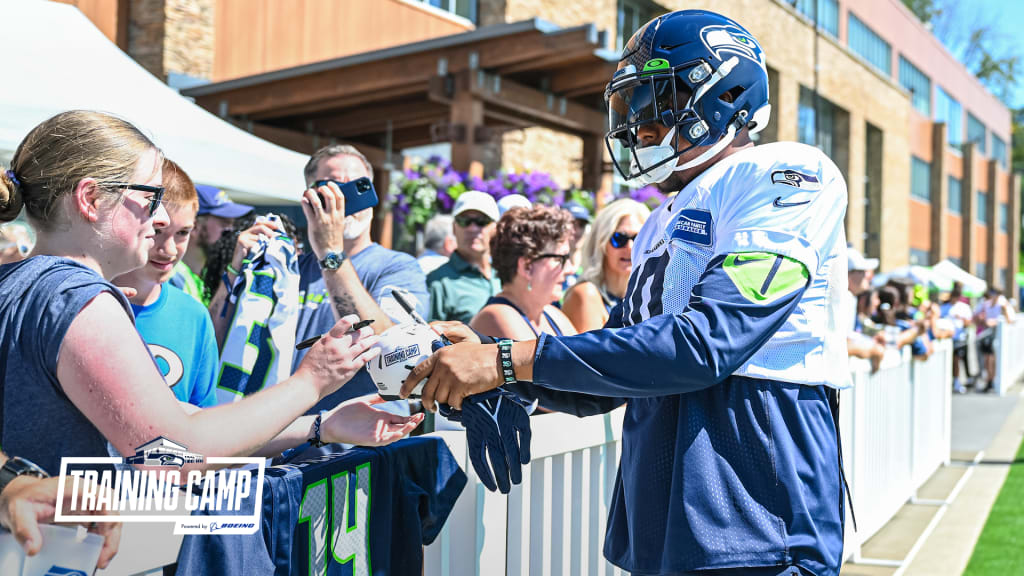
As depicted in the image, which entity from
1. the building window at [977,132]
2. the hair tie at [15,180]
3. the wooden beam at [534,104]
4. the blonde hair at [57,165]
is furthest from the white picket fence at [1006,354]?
the building window at [977,132]

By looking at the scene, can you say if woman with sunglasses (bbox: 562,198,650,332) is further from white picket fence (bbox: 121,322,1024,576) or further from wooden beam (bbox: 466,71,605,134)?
wooden beam (bbox: 466,71,605,134)

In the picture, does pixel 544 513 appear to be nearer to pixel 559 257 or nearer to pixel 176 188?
pixel 559 257

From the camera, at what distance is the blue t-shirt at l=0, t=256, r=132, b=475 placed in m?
1.75

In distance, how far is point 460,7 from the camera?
17438 millimetres

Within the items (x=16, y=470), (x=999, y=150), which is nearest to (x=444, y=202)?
(x=16, y=470)

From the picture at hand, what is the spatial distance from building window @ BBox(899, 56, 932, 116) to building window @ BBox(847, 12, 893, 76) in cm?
251

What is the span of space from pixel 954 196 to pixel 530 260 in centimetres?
5480

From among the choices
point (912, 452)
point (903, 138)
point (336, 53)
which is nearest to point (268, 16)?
point (336, 53)

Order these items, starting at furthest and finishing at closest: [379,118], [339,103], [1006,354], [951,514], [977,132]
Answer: [977,132]
[1006,354]
[379,118]
[339,103]
[951,514]

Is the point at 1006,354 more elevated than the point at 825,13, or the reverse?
the point at 825,13

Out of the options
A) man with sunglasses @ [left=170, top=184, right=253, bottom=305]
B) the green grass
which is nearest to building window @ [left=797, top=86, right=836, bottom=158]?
the green grass

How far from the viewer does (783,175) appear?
2.04m

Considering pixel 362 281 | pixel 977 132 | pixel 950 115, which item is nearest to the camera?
pixel 362 281

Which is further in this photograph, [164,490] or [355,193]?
[355,193]
